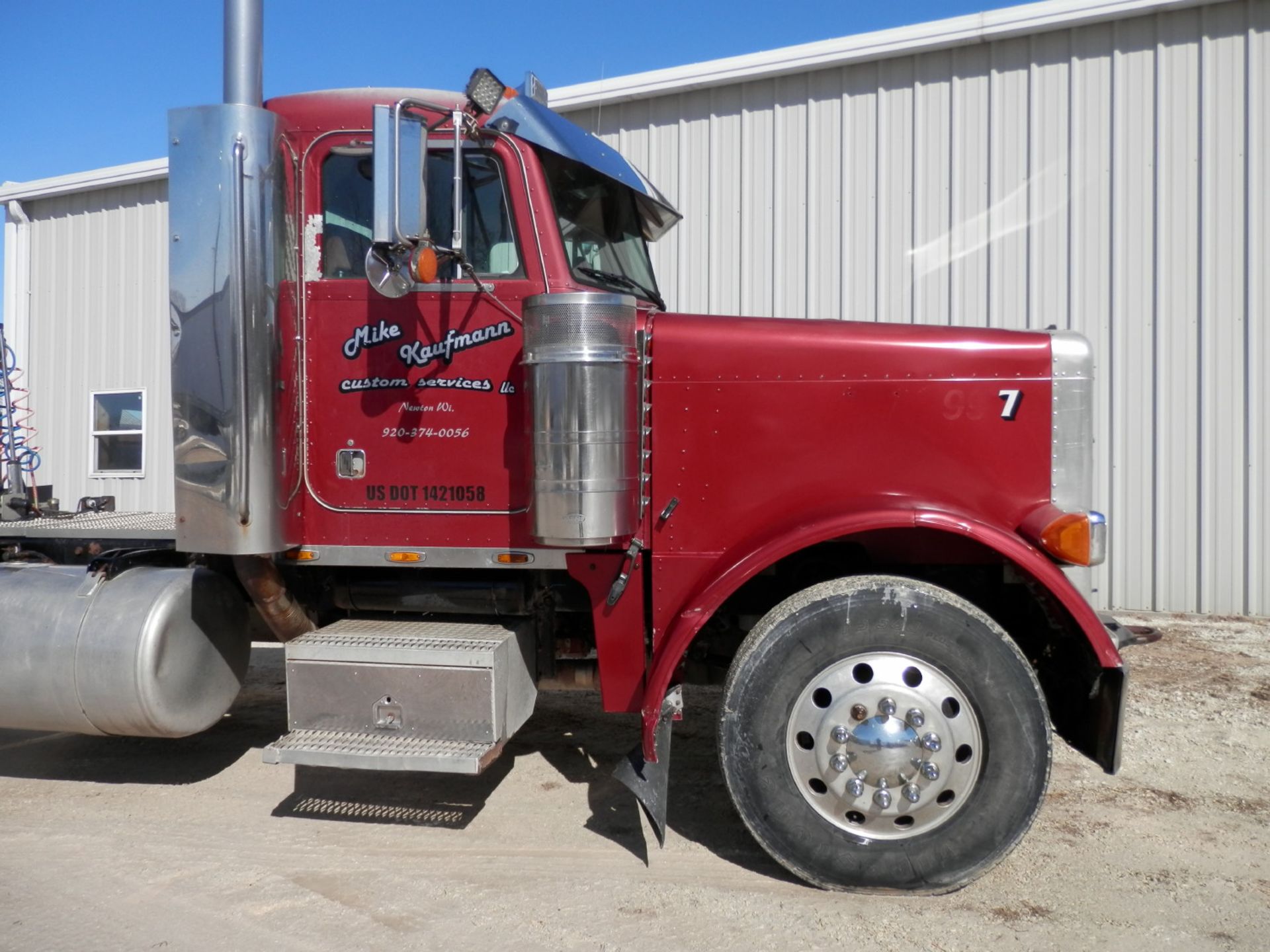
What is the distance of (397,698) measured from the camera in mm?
3404

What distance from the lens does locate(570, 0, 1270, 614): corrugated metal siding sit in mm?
7027

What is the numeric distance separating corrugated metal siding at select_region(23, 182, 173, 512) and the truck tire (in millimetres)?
8745

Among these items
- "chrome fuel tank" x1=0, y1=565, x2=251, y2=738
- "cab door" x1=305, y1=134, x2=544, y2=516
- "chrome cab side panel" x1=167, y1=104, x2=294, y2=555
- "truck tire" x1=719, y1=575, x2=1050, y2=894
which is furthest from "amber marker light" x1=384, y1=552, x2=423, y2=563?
"truck tire" x1=719, y1=575, x2=1050, y2=894

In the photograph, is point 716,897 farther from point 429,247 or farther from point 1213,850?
point 429,247

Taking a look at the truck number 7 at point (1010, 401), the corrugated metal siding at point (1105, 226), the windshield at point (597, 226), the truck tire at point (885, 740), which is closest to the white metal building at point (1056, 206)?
the corrugated metal siding at point (1105, 226)

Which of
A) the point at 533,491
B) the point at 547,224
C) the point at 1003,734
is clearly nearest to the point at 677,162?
the point at 547,224

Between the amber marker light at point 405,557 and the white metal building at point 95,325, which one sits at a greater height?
the white metal building at point 95,325

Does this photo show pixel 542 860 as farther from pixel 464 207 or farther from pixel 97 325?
pixel 97 325

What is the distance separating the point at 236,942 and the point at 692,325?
2476 mm

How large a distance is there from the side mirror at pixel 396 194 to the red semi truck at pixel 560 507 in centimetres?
1

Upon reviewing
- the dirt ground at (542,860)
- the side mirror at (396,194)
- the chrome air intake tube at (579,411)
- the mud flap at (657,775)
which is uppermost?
the side mirror at (396,194)

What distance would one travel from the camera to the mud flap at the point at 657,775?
3154 mm

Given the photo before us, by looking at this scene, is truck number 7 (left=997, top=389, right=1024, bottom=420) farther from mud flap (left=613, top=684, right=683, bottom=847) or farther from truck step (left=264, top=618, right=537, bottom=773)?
truck step (left=264, top=618, right=537, bottom=773)

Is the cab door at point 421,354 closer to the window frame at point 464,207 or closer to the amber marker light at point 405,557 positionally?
the window frame at point 464,207
